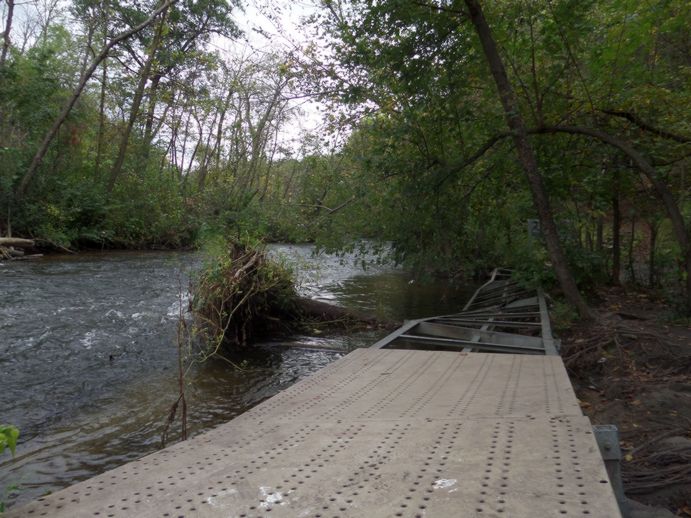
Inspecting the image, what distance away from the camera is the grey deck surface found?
2.13 meters

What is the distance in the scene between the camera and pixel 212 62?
21219 millimetres

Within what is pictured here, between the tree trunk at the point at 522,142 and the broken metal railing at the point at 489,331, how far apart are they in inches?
26.4

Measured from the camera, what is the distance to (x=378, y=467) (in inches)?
99.0

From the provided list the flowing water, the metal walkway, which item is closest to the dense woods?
the flowing water

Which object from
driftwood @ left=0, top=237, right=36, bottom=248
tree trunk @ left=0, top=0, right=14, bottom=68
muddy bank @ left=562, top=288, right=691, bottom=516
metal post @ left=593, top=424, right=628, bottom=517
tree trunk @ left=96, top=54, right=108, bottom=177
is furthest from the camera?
tree trunk @ left=96, top=54, right=108, bottom=177

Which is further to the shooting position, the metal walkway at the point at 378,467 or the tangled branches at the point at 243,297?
the tangled branches at the point at 243,297

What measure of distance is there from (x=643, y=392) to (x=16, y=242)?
1825 cm

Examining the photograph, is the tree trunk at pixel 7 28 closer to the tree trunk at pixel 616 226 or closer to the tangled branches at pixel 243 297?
the tangled branches at pixel 243 297

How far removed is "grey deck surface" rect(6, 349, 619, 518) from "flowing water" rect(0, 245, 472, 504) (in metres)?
2.51

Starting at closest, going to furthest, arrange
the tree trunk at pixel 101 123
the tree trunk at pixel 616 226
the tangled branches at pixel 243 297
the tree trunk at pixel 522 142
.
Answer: the tangled branches at pixel 243 297, the tree trunk at pixel 522 142, the tree trunk at pixel 616 226, the tree trunk at pixel 101 123

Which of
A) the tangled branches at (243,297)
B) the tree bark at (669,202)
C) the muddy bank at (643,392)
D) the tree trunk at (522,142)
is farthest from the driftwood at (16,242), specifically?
the tree bark at (669,202)

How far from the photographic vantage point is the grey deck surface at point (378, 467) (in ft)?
7.00

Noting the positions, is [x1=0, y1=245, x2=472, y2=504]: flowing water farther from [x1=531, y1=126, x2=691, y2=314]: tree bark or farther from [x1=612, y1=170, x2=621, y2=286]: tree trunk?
[x1=531, y1=126, x2=691, y2=314]: tree bark

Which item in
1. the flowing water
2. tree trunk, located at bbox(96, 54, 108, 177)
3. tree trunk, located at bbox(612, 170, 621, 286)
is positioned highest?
tree trunk, located at bbox(96, 54, 108, 177)
